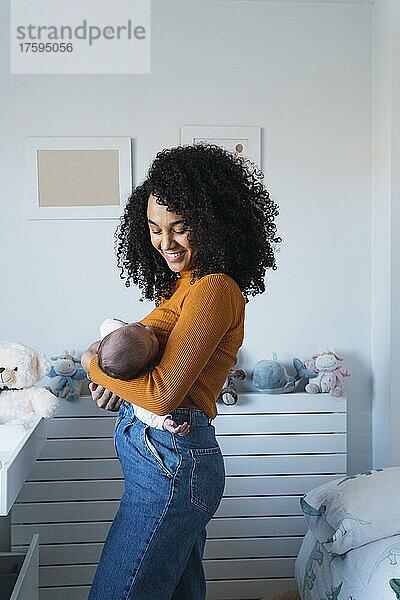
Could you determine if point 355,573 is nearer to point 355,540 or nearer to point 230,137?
point 355,540

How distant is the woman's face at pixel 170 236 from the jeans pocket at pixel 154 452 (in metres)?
0.37

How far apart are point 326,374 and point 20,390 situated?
1.19m

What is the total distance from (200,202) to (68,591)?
Result: 1.86 meters

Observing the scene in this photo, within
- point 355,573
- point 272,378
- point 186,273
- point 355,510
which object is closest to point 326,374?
point 272,378

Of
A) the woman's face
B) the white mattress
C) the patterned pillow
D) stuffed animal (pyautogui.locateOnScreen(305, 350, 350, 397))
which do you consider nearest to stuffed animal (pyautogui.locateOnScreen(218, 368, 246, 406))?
stuffed animal (pyautogui.locateOnScreen(305, 350, 350, 397))

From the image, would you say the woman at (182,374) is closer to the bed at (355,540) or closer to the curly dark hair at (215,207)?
the curly dark hair at (215,207)

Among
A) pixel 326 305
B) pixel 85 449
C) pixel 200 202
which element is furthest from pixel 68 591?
pixel 200 202

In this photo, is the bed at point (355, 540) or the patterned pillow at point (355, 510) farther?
the patterned pillow at point (355, 510)

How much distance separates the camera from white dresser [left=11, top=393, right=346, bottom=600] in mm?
2639

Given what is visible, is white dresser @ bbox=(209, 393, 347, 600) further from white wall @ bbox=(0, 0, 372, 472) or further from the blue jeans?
the blue jeans

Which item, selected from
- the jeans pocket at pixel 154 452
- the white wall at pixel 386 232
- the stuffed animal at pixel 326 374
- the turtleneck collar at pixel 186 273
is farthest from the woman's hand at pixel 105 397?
the white wall at pixel 386 232

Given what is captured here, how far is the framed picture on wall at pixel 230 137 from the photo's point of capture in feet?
9.20

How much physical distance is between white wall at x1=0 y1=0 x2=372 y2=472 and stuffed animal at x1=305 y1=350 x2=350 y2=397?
125 millimetres

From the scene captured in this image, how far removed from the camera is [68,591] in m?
2.66
